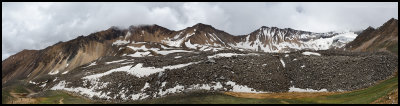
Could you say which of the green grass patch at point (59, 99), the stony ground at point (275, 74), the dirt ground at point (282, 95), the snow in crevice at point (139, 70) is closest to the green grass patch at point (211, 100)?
the dirt ground at point (282, 95)

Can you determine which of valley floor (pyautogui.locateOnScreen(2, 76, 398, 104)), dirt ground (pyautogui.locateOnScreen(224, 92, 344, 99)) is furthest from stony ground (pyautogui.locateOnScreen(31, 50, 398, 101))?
valley floor (pyautogui.locateOnScreen(2, 76, 398, 104))

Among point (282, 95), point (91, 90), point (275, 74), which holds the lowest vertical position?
point (91, 90)

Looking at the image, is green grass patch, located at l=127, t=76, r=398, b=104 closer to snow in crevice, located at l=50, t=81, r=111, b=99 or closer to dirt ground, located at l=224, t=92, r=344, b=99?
dirt ground, located at l=224, t=92, r=344, b=99

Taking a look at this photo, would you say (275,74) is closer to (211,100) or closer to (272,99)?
(272,99)

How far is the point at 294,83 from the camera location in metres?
65.3

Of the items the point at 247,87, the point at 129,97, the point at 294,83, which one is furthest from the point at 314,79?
the point at 129,97

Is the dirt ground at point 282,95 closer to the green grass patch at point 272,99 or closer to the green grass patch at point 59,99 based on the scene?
the green grass patch at point 272,99

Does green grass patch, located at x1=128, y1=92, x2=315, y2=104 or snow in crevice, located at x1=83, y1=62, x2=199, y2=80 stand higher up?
snow in crevice, located at x1=83, y1=62, x2=199, y2=80

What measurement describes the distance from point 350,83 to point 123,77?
5291 centimetres

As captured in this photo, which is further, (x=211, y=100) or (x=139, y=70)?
(x=139, y=70)

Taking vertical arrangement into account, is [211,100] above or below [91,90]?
above

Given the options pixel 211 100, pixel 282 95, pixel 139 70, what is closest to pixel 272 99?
pixel 282 95

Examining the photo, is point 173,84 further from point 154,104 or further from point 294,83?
point 294,83

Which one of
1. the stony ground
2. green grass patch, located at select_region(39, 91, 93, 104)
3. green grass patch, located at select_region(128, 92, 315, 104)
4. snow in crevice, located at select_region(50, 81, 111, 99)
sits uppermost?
the stony ground
